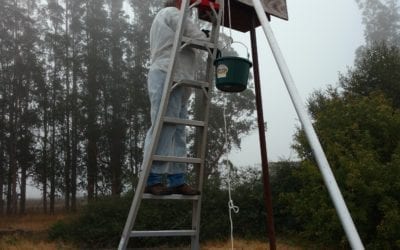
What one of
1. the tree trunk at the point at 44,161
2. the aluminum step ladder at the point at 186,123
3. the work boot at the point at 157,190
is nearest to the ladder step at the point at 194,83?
the aluminum step ladder at the point at 186,123

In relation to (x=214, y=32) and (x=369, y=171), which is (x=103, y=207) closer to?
(x=369, y=171)

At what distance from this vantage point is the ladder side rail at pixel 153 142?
258 centimetres

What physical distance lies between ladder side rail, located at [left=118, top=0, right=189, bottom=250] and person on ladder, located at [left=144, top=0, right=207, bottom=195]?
105 millimetres

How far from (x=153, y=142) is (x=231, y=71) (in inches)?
26.2

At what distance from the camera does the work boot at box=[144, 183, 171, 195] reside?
269 cm

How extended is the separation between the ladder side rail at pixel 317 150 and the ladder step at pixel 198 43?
75 centimetres

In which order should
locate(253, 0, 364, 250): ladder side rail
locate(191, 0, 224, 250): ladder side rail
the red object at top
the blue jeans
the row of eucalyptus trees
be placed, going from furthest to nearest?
the row of eucalyptus trees < the red object at top < locate(191, 0, 224, 250): ladder side rail < the blue jeans < locate(253, 0, 364, 250): ladder side rail

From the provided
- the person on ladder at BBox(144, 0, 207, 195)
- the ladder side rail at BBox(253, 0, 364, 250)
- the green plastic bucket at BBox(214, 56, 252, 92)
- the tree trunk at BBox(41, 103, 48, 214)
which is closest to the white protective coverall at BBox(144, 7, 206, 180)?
the person on ladder at BBox(144, 0, 207, 195)

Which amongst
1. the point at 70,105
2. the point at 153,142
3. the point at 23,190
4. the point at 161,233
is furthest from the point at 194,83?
the point at 23,190

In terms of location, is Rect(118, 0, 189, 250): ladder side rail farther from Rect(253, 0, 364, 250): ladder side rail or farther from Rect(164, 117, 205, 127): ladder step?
Rect(253, 0, 364, 250): ladder side rail

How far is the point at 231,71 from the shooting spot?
2.73 meters

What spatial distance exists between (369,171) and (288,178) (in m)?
4.94

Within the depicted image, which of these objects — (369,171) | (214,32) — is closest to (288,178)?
(369,171)

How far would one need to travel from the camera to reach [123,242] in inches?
102
